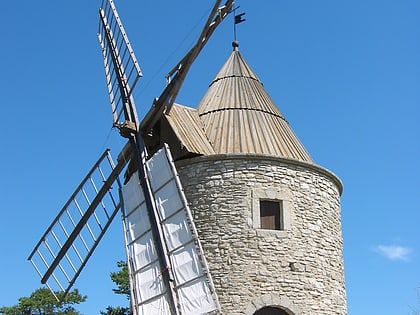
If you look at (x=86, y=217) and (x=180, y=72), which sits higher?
(x=180, y=72)

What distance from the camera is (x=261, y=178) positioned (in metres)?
12.6

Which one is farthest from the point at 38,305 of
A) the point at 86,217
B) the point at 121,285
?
the point at 86,217

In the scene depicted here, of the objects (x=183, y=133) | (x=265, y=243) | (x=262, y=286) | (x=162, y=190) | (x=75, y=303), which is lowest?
(x=262, y=286)

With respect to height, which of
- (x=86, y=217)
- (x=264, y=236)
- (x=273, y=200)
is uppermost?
(x=86, y=217)

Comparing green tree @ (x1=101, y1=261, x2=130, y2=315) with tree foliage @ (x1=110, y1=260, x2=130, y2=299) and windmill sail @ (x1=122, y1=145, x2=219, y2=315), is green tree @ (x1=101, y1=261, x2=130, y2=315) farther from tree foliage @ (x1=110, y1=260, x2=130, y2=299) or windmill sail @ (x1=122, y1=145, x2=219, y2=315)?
windmill sail @ (x1=122, y1=145, x2=219, y2=315)

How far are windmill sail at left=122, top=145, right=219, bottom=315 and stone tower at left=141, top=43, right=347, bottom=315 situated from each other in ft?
1.72

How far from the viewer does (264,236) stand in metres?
12.3

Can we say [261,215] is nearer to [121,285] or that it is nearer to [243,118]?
[243,118]

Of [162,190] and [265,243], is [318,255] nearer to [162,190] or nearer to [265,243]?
[265,243]

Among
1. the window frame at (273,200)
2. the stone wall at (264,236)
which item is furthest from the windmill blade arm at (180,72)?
the window frame at (273,200)

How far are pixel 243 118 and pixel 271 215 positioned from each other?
236 centimetres

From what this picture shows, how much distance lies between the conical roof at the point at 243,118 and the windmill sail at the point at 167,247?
1322mm

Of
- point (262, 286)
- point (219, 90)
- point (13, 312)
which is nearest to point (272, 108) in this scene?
point (219, 90)

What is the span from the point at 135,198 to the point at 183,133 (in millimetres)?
1645
